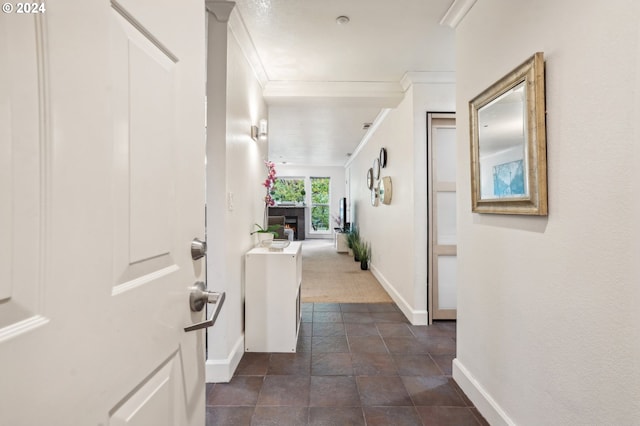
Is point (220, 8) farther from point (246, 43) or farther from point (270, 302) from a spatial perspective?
point (270, 302)

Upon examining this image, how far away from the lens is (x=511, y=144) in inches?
54.9

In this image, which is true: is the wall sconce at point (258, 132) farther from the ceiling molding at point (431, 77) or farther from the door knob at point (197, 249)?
the door knob at point (197, 249)

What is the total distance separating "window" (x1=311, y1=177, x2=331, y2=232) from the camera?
10.2 meters

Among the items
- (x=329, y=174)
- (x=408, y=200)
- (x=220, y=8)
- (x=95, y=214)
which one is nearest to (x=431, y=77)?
(x=408, y=200)

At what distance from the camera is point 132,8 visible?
0.56 m

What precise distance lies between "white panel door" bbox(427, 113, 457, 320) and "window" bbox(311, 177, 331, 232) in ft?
23.3

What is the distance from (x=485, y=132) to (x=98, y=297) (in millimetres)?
1766

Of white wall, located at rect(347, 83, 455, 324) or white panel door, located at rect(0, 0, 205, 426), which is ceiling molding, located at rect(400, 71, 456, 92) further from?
white panel door, located at rect(0, 0, 205, 426)

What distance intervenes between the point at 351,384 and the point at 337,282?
2.66 m

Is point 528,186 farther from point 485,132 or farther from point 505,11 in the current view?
point 505,11

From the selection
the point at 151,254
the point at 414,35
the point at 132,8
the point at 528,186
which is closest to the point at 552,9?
the point at 528,186

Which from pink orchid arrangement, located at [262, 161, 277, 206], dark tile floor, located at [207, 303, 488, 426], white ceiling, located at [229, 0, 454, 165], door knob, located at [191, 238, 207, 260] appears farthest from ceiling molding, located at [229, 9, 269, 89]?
dark tile floor, located at [207, 303, 488, 426]

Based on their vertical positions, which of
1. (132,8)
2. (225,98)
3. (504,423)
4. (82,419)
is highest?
(225,98)

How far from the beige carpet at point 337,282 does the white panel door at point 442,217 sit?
810 mm
